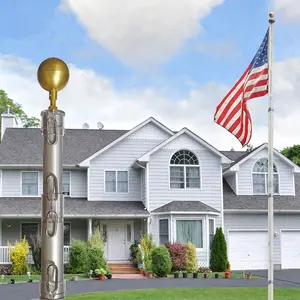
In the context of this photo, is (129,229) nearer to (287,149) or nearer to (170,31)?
(170,31)

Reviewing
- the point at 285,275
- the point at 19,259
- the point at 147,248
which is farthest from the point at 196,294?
the point at 19,259

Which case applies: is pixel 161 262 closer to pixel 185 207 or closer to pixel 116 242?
pixel 185 207

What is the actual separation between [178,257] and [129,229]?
4.33 meters

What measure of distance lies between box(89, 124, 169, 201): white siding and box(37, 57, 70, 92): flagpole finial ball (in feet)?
75.3

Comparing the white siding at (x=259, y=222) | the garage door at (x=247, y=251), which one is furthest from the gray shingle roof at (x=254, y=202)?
the garage door at (x=247, y=251)

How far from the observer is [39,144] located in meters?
31.9

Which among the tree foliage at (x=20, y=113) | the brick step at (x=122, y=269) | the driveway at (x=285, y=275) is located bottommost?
the driveway at (x=285, y=275)

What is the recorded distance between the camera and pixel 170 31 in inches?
807

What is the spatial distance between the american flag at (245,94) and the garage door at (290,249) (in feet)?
65.8

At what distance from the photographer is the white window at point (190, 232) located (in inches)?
1102

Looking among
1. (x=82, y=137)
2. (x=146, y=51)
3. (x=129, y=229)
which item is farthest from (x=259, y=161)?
(x=146, y=51)

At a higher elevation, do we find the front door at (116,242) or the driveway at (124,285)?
the front door at (116,242)

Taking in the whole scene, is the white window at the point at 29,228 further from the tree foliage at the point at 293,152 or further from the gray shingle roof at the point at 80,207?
the tree foliage at the point at 293,152

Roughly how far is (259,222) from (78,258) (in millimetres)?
9767
